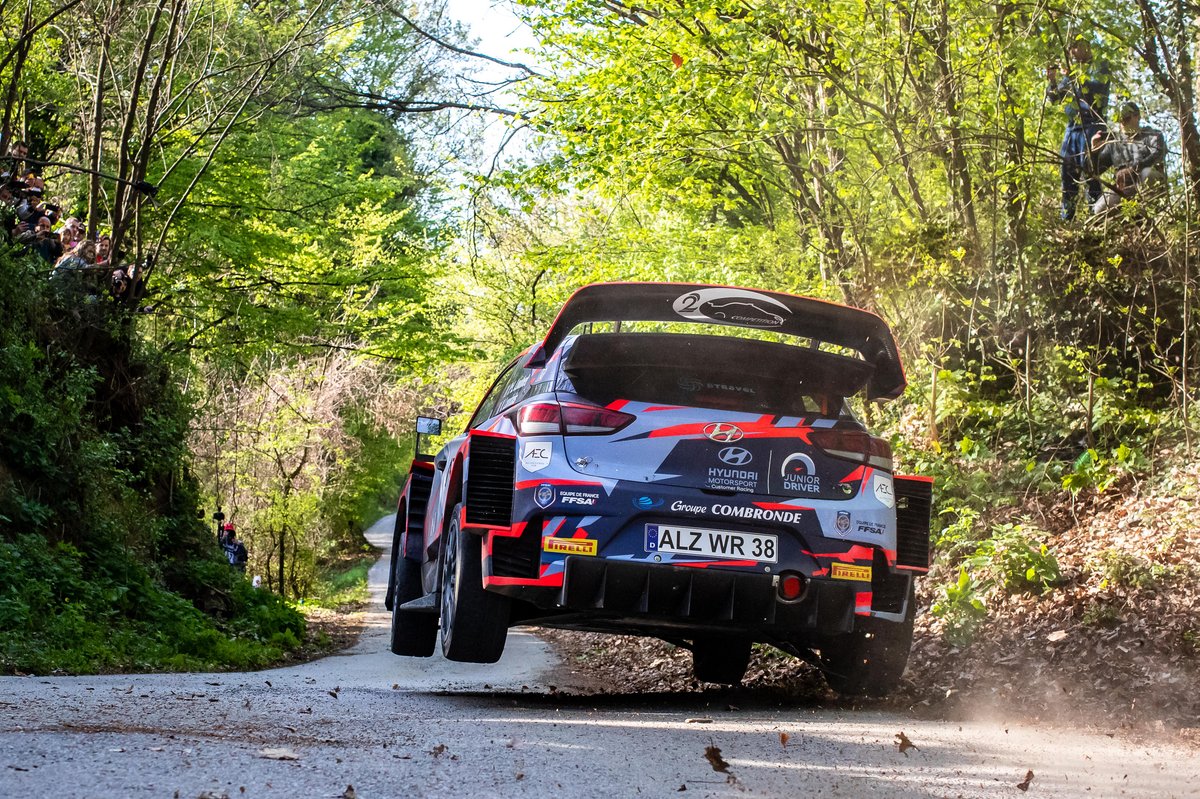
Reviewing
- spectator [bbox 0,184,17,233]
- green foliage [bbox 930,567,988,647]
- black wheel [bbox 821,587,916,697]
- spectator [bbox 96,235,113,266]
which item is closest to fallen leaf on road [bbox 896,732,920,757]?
black wheel [bbox 821,587,916,697]

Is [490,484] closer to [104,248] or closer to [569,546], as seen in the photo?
[569,546]

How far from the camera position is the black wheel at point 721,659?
9023 millimetres

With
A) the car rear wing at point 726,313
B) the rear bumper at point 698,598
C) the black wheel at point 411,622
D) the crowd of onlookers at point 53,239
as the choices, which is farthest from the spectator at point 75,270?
the rear bumper at point 698,598

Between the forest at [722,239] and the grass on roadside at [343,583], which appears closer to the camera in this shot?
the forest at [722,239]

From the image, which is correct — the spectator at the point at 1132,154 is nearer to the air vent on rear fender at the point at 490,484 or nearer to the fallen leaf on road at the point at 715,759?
the air vent on rear fender at the point at 490,484

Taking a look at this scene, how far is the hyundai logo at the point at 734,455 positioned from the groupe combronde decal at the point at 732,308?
727 millimetres

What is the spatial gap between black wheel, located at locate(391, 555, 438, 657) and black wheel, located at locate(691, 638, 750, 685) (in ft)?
6.29

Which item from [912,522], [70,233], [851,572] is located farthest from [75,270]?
[851,572]

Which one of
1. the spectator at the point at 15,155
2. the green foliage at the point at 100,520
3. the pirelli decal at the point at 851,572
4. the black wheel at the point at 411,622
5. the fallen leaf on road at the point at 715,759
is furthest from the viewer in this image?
the spectator at the point at 15,155

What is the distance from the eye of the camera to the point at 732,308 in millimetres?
7195

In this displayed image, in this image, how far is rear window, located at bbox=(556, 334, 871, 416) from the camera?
6852 mm

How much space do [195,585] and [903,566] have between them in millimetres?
11235

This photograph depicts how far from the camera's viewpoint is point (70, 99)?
2084 cm

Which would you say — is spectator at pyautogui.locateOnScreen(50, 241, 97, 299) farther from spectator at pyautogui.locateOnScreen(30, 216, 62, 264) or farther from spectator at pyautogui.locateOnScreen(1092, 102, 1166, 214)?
spectator at pyautogui.locateOnScreen(1092, 102, 1166, 214)
